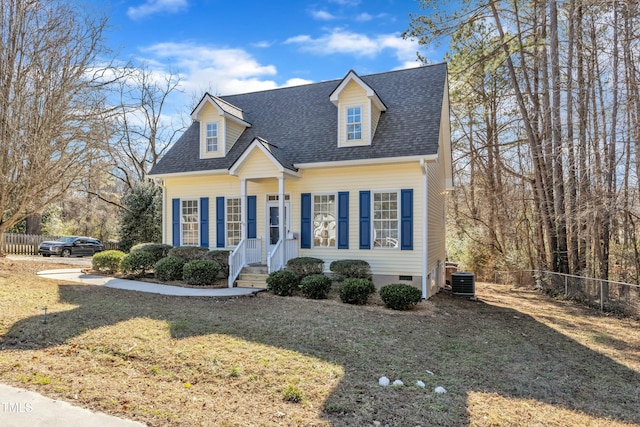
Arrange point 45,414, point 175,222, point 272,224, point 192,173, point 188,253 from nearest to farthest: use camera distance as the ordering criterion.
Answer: point 45,414 → point 188,253 → point 272,224 → point 192,173 → point 175,222

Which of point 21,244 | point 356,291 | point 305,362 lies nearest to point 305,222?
point 356,291

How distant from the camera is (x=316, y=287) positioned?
10.3 metres

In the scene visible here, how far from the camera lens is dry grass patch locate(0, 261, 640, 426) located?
4297 millimetres

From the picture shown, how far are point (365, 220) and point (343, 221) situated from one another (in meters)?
0.74

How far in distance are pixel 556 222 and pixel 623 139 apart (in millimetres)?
4454

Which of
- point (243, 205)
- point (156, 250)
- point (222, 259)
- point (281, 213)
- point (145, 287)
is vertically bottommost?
point (145, 287)

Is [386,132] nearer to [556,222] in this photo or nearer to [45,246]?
[556,222]

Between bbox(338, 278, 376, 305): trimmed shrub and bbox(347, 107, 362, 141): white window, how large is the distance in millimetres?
5154

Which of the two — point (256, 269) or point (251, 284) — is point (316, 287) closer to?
point (251, 284)

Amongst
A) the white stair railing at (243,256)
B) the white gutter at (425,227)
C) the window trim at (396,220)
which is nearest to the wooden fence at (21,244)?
the white stair railing at (243,256)

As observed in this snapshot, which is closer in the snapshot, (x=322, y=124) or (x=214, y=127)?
(x=322, y=124)

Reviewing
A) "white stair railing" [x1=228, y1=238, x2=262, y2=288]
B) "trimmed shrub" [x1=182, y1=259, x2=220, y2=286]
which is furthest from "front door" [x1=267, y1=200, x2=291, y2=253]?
"trimmed shrub" [x1=182, y1=259, x2=220, y2=286]

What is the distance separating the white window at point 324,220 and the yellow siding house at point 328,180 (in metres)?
0.03

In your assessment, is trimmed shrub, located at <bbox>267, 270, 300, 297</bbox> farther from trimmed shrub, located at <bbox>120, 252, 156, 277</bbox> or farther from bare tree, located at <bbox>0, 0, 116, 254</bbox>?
bare tree, located at <bbox>0, 0, 116, 254</bbox>
